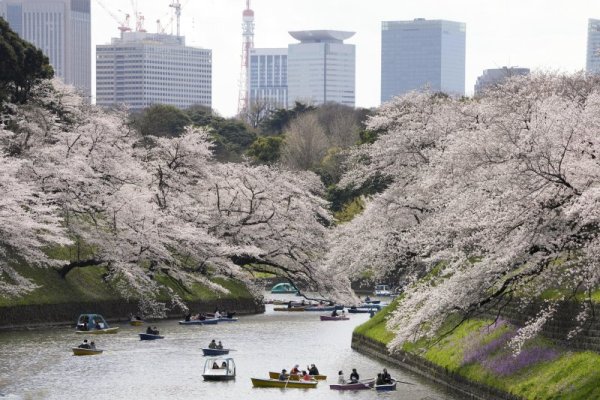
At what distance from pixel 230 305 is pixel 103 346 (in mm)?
21433

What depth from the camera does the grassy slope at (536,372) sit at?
32.3 meters

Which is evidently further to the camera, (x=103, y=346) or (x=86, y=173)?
(x=86, y=173)

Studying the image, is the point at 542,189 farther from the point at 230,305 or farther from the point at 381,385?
the point at 230,305

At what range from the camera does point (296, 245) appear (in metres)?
75.2

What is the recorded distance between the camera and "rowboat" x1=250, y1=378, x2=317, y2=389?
1725 inches

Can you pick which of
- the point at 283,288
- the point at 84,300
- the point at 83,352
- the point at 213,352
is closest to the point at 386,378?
the point at 213,352

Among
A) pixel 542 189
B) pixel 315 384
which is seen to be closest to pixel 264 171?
pixel 315 384

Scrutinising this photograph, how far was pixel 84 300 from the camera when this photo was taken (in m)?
65.3

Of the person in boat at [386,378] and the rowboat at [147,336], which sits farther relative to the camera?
the rowboat at [147,336]

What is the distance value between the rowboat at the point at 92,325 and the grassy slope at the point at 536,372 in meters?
20.1

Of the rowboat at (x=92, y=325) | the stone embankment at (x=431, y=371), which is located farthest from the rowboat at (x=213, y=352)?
the rowboat at (x=92, y=325)

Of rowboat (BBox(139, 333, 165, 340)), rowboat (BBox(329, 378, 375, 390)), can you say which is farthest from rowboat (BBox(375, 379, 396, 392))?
rowboat (BBox(139, 333, 165, 340))

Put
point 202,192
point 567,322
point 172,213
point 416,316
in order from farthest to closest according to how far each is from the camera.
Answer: point 202,192
point 172,213
point 416,316
point 567,322

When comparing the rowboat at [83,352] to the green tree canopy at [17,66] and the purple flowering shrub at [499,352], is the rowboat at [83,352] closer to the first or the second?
the purple flowering shrub at [499,352]
